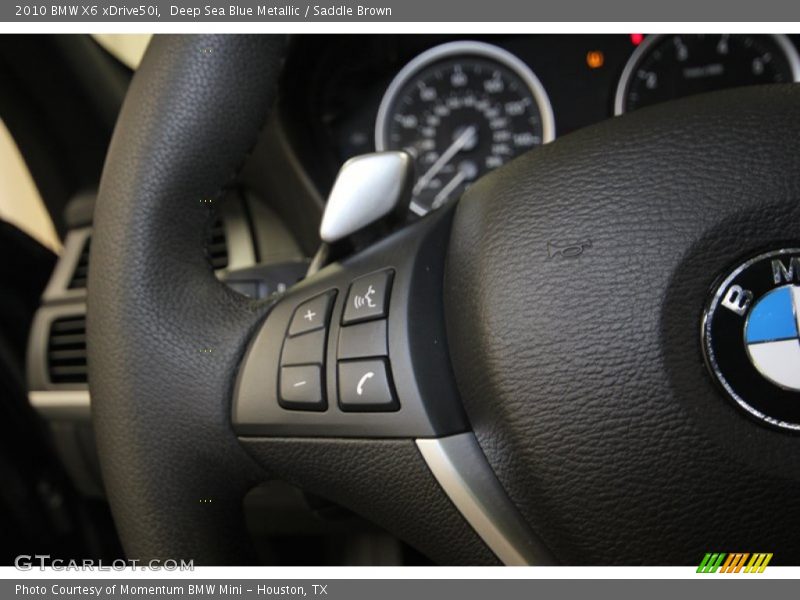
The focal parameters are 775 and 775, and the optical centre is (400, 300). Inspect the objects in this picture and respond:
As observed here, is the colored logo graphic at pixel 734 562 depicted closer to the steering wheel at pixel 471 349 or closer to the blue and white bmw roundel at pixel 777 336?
the steering wheel at pixel 471 349

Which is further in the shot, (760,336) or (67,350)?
(67,350)

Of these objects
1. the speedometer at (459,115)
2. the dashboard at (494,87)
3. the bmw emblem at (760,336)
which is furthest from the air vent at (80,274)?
the bmw emblem at (760,336)

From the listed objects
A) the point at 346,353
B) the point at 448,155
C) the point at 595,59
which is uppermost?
the point at 595,59

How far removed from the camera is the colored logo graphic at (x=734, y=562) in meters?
0.47

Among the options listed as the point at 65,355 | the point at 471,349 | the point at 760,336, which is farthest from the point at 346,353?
the point at 65,355

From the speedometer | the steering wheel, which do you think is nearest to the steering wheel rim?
the steering wheel

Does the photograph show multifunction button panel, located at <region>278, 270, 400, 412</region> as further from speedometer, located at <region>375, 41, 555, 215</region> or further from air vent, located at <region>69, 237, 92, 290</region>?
speedometer, located at <region>375, 41, 555, 215</region>

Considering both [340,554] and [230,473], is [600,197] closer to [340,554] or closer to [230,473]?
[230,473]

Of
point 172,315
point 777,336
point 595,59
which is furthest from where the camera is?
point 595,59

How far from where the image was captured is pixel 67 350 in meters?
0.86

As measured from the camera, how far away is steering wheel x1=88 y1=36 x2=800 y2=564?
1.48ft

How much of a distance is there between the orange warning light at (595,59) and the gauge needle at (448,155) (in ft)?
0.60

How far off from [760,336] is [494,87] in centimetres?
76

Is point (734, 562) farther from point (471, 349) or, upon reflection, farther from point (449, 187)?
point (449, 187)
